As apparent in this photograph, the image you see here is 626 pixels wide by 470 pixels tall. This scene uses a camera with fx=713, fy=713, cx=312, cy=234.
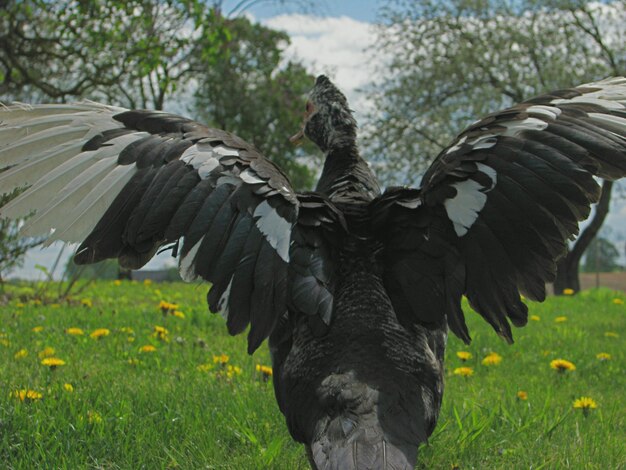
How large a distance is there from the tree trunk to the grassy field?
11.5 metres

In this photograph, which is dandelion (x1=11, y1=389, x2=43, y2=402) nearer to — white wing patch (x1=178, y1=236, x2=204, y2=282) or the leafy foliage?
white wing patch (x1=178, y1=236, x2=204, y2=282)

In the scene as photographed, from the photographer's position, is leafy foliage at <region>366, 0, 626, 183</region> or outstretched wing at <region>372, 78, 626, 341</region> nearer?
outstretched wing at <region>372, 78, 626, 341</region>

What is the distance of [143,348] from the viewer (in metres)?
4.78

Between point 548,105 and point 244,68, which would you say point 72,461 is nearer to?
point 548,105

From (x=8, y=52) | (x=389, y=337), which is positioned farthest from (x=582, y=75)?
(x=389, y=337)

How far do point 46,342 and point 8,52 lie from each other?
4.68 meters

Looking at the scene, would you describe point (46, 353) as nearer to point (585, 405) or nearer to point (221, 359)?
point (221, 359)

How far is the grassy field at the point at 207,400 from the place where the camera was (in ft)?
10.3

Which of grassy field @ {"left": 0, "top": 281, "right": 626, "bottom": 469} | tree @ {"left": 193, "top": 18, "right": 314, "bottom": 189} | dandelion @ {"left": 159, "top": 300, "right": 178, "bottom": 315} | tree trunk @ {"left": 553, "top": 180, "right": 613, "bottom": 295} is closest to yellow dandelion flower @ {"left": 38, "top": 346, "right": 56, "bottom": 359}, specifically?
A: grassy field @ {"left": 0, "top": 281, "right": 626, "bottom": 469}

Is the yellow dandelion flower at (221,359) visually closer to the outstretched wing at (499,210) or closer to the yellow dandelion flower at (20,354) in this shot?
the yellow dandelion flower at (20,354)

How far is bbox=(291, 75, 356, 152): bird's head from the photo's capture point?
13.2 feet

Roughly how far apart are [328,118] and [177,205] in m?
1.88

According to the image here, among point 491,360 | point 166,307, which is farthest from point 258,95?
point 491,360

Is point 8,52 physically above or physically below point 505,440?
above
